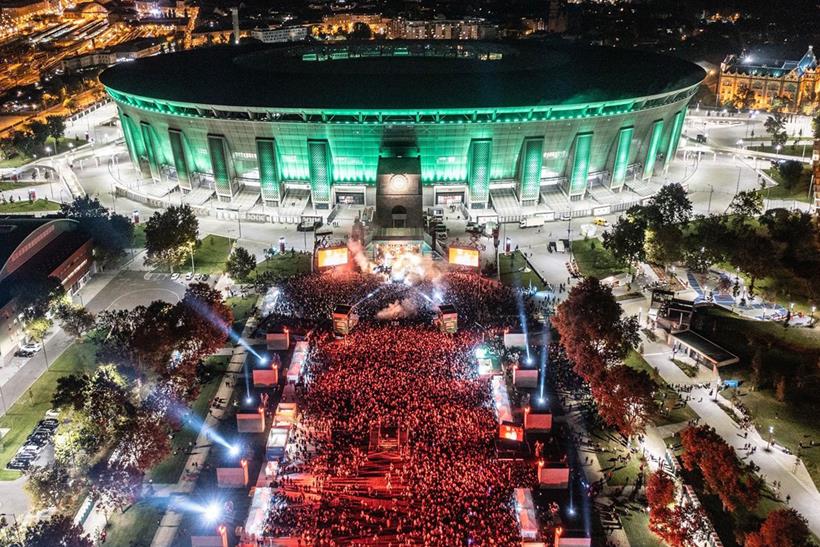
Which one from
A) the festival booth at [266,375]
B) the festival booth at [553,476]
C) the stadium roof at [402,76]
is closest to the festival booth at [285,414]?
the festival booth at [266,375]

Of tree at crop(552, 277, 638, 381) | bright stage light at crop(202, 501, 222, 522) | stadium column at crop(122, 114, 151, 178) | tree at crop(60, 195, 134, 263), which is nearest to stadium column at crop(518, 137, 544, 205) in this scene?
tree at crop(552, 277, 638, 381)

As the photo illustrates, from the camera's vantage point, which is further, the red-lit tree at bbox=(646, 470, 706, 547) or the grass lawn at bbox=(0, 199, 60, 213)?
the grass lawn at bbox=(0, 199, 60, 213)

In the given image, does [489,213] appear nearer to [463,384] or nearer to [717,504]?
[463,384]

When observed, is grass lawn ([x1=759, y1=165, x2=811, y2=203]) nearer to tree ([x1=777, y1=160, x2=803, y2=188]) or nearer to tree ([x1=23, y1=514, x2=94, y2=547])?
tree ([x1=777, y1=160, x2=803, y2=188])

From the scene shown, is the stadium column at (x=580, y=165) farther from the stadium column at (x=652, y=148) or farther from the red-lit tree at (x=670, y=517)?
the red-lit tree at (x=670, y=517)

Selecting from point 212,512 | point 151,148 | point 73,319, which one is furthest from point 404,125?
point 212,512

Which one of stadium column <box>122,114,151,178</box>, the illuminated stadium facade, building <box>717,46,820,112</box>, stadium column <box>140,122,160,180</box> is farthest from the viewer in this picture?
building <box>717,46,820,112</box>

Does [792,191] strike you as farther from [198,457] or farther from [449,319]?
A: [198,457]
